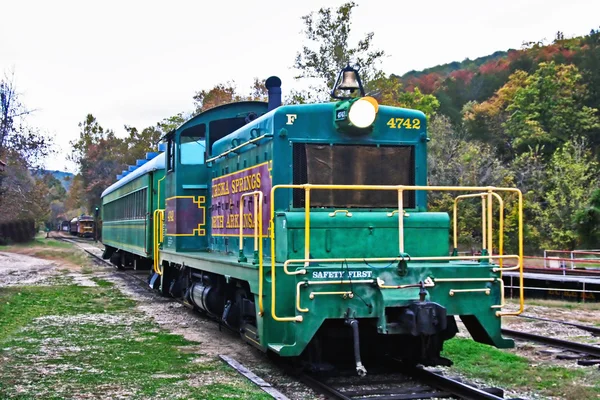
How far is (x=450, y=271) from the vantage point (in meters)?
6.80

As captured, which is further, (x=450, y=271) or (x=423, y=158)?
(x=423, y=158)

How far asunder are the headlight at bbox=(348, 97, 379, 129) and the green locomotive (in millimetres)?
11

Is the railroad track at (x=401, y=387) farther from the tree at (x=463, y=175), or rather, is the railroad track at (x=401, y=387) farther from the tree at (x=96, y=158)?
the tree at (x=96, y=158)

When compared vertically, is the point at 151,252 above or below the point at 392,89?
below

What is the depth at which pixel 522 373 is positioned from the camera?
7.41m

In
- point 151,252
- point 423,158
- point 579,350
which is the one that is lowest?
point 579,350

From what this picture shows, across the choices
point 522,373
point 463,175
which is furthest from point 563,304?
point 463,175

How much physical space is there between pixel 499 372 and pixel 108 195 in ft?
72.3

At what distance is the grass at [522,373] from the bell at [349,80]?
3310 millimetres

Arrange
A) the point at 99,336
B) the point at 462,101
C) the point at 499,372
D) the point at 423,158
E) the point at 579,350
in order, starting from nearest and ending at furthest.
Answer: the point at 499,372
the point at 423,158
the point at 579,350
the point at 99,336
the point at 462,101

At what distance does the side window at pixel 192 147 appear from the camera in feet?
37.6

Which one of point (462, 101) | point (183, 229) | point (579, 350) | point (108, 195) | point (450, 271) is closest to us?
point (450, 271)

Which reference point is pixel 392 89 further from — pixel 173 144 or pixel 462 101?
pixel 462 101

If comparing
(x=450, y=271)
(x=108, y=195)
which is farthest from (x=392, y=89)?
(x=450, y=271)
